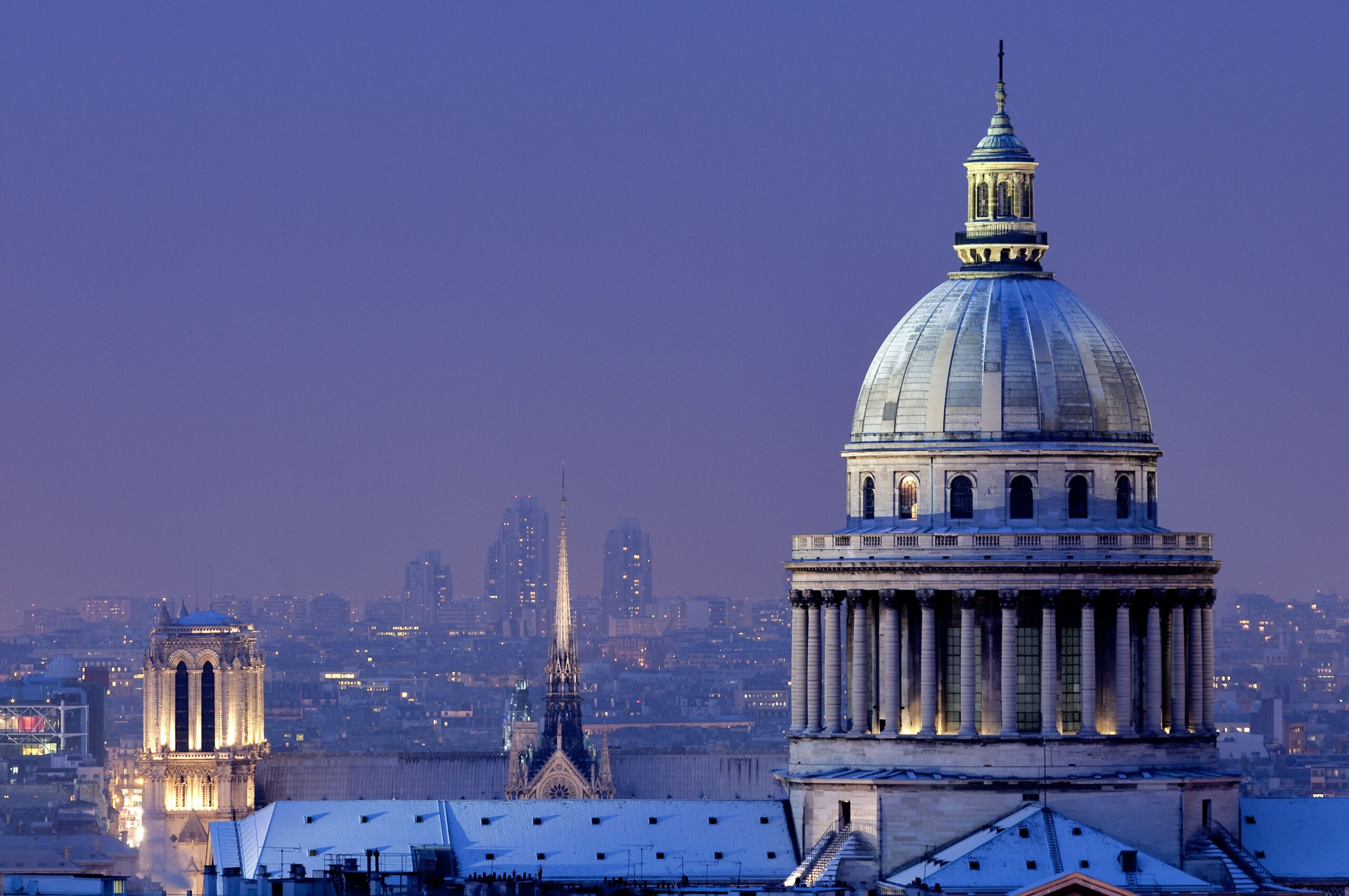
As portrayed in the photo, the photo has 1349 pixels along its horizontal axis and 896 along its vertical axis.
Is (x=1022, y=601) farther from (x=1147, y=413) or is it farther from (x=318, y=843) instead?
(x=318, y=843)

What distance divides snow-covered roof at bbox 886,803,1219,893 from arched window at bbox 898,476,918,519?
9.53 meters

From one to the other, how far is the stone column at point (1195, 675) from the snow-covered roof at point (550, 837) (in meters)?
11.8

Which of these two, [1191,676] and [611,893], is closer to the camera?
[611,893]

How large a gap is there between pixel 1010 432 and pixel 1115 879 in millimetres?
13638

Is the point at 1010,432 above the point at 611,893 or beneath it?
above

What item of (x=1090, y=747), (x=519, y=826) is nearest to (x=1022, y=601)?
(x=1090, y=747)

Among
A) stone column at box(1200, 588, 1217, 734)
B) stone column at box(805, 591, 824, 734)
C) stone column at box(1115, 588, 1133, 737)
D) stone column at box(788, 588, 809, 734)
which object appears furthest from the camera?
stone column at box(788, 588, 809, 734)

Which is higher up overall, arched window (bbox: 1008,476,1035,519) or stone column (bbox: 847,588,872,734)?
arched window (bbox: 1008,476,1035,519)

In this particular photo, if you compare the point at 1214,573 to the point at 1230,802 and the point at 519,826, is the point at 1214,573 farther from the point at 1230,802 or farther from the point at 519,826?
the point at 519,826

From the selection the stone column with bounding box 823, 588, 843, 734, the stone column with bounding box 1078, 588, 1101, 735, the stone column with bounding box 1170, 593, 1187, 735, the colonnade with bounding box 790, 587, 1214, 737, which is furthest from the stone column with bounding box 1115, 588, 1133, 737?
the stone column with bounding box 823, 588, 843, 734

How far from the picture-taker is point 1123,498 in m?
142

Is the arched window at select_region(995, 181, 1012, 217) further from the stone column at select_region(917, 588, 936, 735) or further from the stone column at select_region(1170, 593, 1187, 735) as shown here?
the stone column at select_region(1170, 593, 1187, 735)

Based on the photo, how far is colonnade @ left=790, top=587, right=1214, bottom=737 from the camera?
13975 centimetres

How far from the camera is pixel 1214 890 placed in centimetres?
13600
